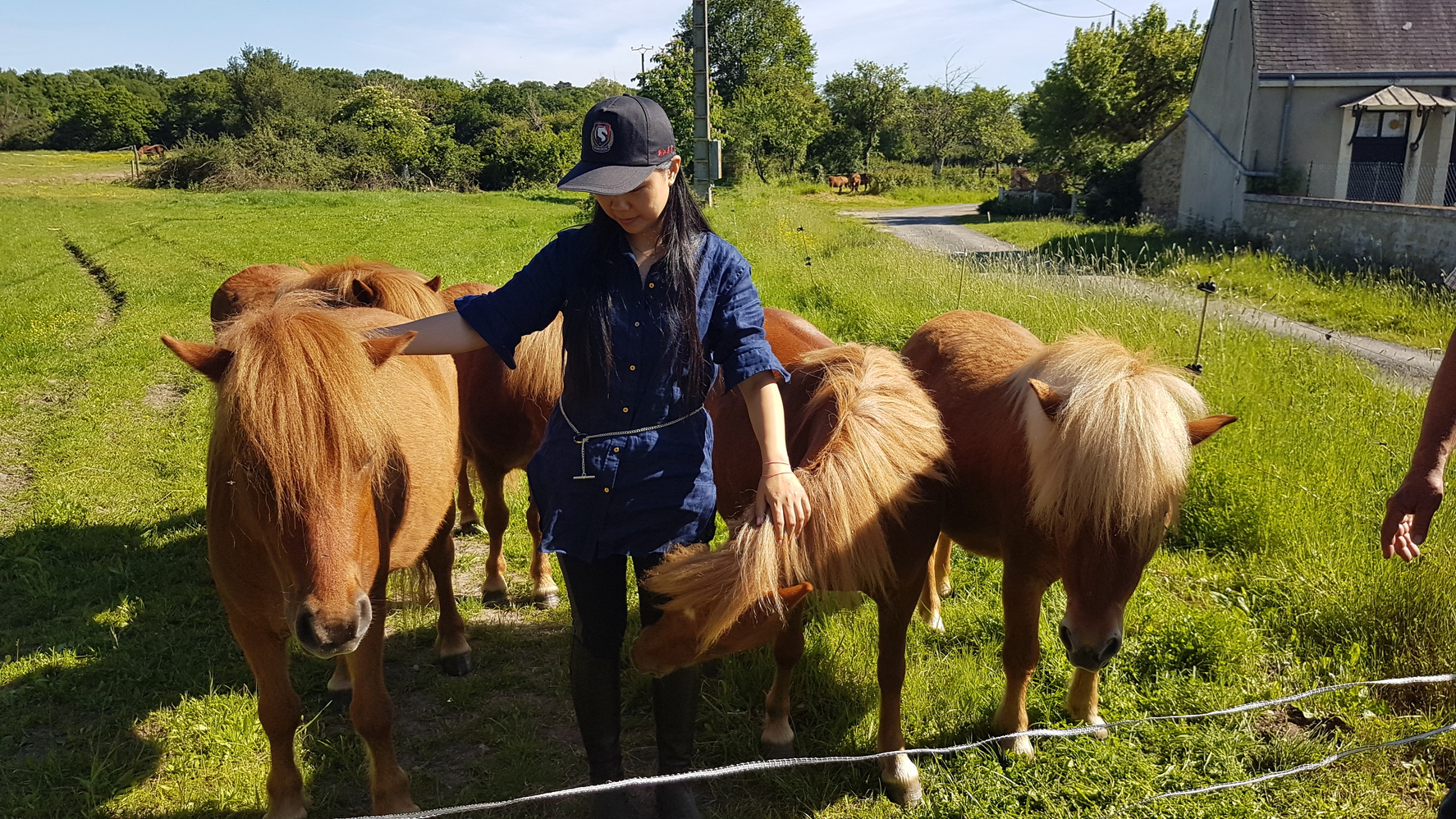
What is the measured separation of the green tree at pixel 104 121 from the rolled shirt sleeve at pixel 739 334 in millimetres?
71527

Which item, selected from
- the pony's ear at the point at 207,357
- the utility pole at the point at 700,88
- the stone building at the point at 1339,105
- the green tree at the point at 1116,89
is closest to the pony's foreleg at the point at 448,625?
the pony's ear at the point at 207,357

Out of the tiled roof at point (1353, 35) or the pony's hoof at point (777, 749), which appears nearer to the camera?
the pony's hoof at point (777, 749)

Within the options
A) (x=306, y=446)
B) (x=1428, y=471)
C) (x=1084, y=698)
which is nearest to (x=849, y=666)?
(x=1084, y=698)

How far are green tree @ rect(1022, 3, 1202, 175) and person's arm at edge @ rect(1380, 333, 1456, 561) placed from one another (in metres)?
31.9

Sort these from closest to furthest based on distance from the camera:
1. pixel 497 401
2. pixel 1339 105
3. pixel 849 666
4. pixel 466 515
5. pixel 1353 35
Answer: pixel 849 666 < pixel 497 401 < pixel 466 515 < pixel 1339 105 < pixel 1353 35

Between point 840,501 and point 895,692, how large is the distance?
1.05 m

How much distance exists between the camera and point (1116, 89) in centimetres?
3156

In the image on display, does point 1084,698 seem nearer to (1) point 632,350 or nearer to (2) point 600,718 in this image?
(2) point 600,718

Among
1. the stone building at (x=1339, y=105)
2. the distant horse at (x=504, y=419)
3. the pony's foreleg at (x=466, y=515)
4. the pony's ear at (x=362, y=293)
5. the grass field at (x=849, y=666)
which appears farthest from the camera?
the stone building at (x=1339, y=105)

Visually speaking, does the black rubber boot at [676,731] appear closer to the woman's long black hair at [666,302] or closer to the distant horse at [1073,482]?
the woman's long black hair at [666,302]

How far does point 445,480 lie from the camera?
3449mm

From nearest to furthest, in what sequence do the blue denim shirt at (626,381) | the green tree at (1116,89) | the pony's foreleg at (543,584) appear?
the blue denim shirt at (626,381) → the pony's foreleg at (543,584) → the green tree at (1116,89)

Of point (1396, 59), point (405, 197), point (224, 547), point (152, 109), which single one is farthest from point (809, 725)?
point (152, 109)

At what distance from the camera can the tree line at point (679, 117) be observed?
3177 centimetres
